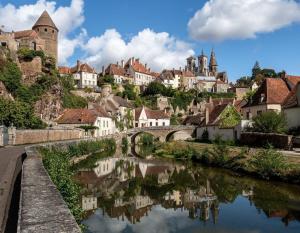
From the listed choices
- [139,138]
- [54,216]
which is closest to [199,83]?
[139,138]

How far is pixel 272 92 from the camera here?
1574 inches

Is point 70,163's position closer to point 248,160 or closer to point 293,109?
point 248,160

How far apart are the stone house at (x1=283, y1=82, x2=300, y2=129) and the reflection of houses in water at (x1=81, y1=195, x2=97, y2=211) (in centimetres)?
2274

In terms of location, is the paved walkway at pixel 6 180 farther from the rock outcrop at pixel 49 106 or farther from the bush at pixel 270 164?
the rock outcrop at pixel 49 106

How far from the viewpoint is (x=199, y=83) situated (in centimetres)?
11769

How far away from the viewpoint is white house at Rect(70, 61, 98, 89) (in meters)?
82.2

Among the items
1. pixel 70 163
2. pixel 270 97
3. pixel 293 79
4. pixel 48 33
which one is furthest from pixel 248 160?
pixel 48 33

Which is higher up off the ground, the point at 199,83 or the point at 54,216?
the point at 199,83

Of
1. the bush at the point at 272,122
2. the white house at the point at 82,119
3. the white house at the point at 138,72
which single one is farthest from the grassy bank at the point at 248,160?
the white house at the point at 138,72

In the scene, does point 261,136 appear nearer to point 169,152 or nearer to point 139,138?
point 169,152

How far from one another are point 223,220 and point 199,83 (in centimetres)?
10427

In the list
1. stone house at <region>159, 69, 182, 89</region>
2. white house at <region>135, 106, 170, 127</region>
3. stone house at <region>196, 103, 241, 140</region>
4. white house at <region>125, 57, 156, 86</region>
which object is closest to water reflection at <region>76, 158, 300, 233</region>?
stone house at <region>196, 103, 241, 140</region>

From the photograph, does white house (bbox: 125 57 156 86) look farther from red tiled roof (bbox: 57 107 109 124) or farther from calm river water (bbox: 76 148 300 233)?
calm river water (bbox: 76 148 300 233)

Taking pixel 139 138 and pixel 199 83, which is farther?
pixel 199 83
